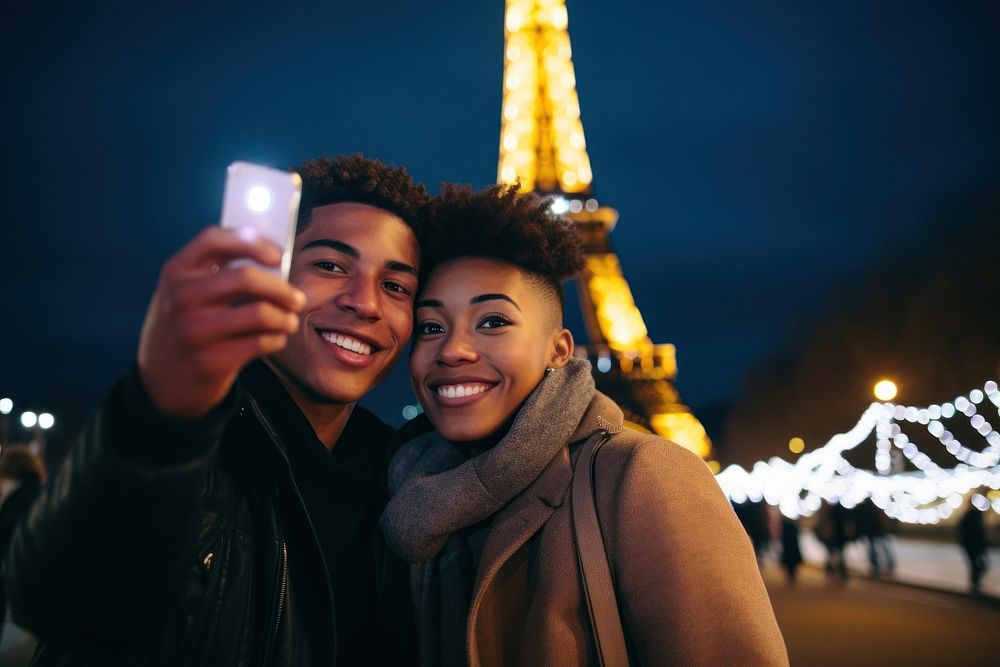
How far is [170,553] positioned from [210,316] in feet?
1.81

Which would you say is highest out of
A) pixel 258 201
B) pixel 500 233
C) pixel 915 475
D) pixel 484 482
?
pixel 500 233

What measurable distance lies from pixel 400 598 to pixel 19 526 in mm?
1302

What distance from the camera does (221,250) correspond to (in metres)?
1.28

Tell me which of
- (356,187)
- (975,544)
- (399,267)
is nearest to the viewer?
(399,267)

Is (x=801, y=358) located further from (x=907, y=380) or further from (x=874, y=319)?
(x=907, y=380)

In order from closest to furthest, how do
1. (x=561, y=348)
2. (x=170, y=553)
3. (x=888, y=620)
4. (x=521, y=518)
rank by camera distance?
1. (x=170, y=553)
2. (x=521, y=518)
3. (x=561, y=348)
4. (x=888, y=620)

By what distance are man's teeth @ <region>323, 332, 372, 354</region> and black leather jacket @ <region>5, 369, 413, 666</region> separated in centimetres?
57

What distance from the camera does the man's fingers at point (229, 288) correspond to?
126cm

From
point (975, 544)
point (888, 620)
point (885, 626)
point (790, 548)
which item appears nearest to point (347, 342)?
point (885, 626)

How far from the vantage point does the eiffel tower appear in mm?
37219

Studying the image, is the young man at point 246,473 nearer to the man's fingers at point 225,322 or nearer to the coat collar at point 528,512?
the man's fingers at point 225,322

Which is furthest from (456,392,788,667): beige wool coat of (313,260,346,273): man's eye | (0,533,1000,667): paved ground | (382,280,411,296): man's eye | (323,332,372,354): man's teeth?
(0,533,1000,667): paved ground

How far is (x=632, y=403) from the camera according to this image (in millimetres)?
37812

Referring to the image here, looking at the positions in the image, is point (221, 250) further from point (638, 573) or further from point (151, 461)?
point (638, 573)
